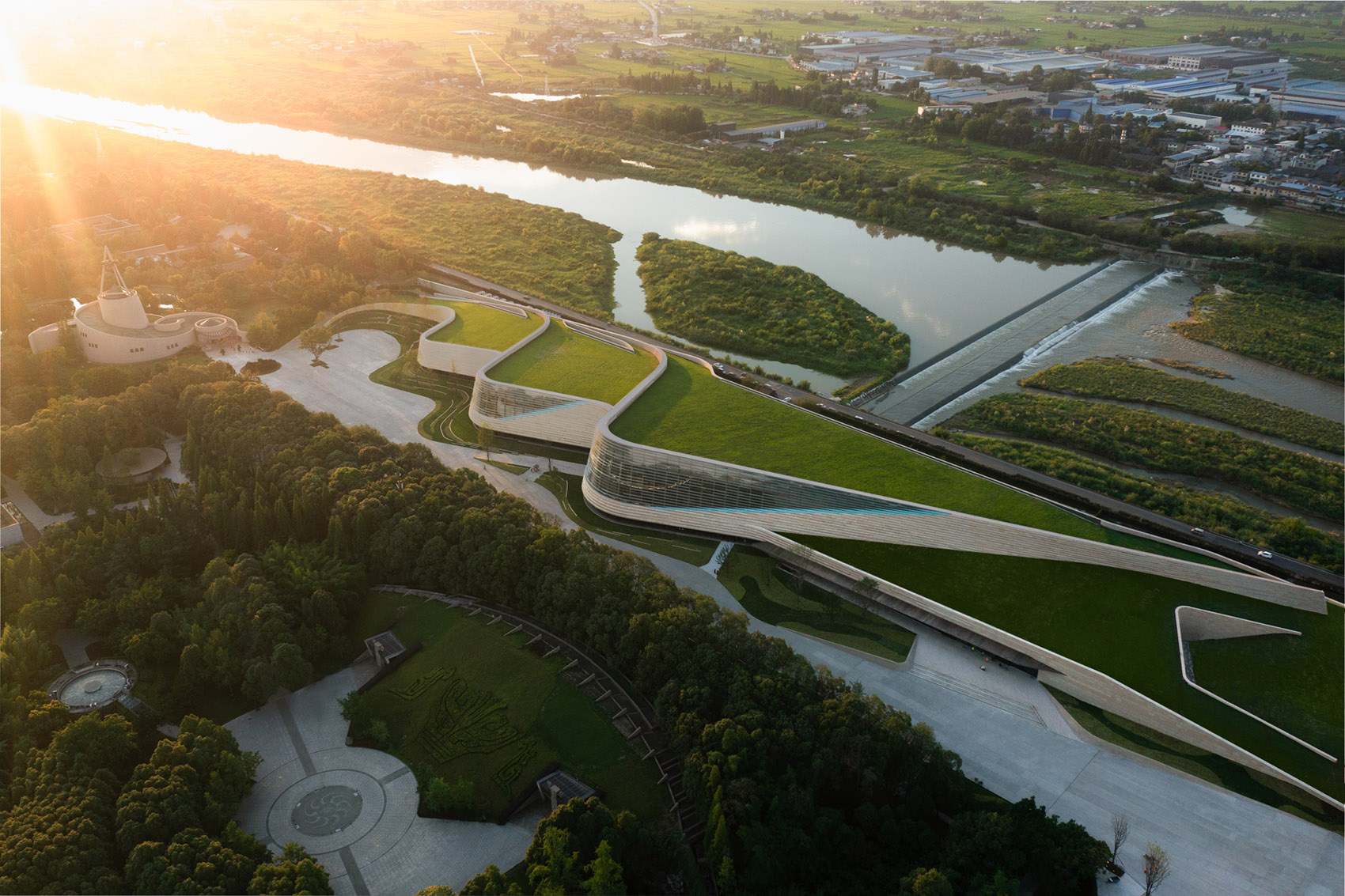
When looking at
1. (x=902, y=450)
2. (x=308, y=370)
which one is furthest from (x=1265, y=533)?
(x=308, y=370)

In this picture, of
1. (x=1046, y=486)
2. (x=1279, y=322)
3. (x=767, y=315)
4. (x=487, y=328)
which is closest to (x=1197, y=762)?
(x=1046, y=486)

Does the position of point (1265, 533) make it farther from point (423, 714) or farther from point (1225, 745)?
point (423, 714)

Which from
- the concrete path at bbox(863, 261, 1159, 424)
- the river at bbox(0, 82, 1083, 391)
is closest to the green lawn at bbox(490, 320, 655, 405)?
the river at bbox(0, 82, 1083, 391)

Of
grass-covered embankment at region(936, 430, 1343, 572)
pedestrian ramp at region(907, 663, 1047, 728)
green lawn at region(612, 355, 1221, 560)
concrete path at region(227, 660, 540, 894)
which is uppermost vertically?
green lawn at region(612, 355, 1221, 560)

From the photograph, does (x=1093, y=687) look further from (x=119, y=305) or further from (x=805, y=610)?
(x=119, y=305)

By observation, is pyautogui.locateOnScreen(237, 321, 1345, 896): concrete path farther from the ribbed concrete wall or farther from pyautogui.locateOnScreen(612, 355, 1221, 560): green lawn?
pyautogui.locateOnScreen(612, 355, 1221, 560): green lawn

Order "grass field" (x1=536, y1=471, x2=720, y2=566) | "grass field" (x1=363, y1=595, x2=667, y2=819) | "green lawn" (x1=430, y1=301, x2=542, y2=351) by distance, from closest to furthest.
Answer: "grass field" (x1=363, y1=595, x2=667, y2=819)
"grass field" (x1=536, y1=471, x2=720, y2=566)
"green lawn" (x1=430, y1=301, x2=542, y2=351)
